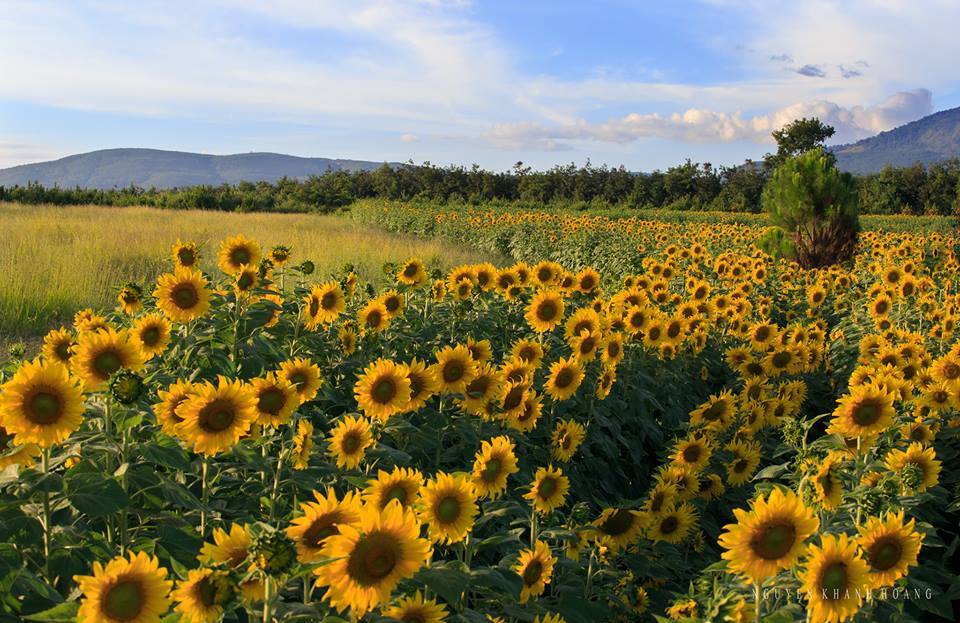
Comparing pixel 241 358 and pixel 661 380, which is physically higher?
pixel 241 358

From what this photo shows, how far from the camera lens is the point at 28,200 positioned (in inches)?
1458

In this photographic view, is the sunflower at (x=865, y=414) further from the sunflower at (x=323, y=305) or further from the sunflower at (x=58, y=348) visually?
the sunflower at (x=58, y=348)

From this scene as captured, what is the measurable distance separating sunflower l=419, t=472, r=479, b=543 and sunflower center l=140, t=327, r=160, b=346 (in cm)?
165

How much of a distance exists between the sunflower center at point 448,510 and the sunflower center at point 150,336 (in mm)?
1695

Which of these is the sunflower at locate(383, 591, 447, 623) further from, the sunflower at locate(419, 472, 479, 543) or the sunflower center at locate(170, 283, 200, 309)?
the sunflower center at locate(170, 283, 200, 309)

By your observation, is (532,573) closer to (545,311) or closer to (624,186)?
(545,311)

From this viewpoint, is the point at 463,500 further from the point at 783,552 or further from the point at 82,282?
the point at 82,282

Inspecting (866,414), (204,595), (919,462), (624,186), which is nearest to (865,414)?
(866,414)

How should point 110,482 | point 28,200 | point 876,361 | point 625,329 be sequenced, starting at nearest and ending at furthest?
point 110,482
point 876,361
point 625,329
point 28,200

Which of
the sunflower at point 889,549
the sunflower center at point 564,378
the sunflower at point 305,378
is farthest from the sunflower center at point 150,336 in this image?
the sunflower at point 889,549

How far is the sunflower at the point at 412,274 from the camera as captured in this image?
4852mm

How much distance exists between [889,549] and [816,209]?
42.3 ft

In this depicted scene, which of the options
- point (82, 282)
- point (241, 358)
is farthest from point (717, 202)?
point (241, 358)

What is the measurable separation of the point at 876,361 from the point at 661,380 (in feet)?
4.75
